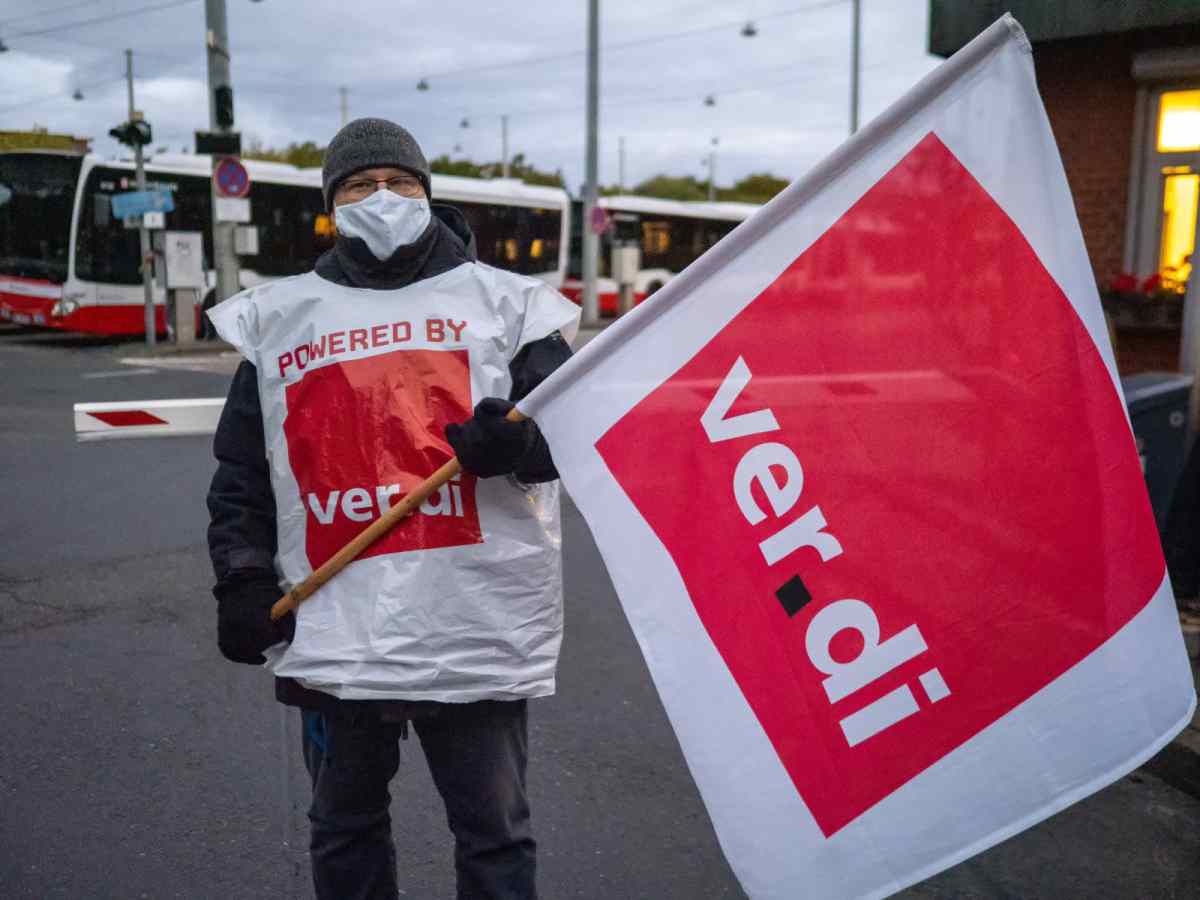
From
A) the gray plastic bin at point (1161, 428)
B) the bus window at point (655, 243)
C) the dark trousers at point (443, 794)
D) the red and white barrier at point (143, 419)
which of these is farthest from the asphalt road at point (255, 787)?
the bus window at point (655, 243)

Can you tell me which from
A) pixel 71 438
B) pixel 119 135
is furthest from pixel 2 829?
pixel 119 135

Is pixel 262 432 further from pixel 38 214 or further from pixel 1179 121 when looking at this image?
pixel 38 214

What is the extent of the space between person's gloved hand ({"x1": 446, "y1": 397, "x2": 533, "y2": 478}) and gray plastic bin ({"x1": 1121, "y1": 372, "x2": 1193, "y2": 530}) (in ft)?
13.4

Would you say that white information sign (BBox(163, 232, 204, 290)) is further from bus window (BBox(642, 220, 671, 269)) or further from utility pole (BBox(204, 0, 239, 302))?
bus window (BBox(642, 220, 671, 269))

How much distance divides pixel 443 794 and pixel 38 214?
20656 mm

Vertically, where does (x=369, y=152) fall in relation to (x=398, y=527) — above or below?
above

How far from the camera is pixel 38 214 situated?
20.1 metres

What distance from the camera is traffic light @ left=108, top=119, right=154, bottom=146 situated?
18.0m

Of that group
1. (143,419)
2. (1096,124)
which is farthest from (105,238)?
(143,419)

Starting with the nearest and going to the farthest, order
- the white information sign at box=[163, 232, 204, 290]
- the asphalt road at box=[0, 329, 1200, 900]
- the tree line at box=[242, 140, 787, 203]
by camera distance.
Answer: the asphalt road at box=[0, 329, 1200, 900], the white information sign at box=[163, 232, 204, 290], the tree line at box=[242, 140, 787, 203]

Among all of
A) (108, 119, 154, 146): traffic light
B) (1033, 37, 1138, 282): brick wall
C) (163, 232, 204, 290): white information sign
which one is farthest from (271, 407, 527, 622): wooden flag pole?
(163, 232, 204, 290): white information sign

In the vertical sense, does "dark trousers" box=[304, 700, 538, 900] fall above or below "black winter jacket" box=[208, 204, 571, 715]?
below

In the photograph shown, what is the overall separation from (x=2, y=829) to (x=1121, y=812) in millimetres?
3317

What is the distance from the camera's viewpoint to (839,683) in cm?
188
